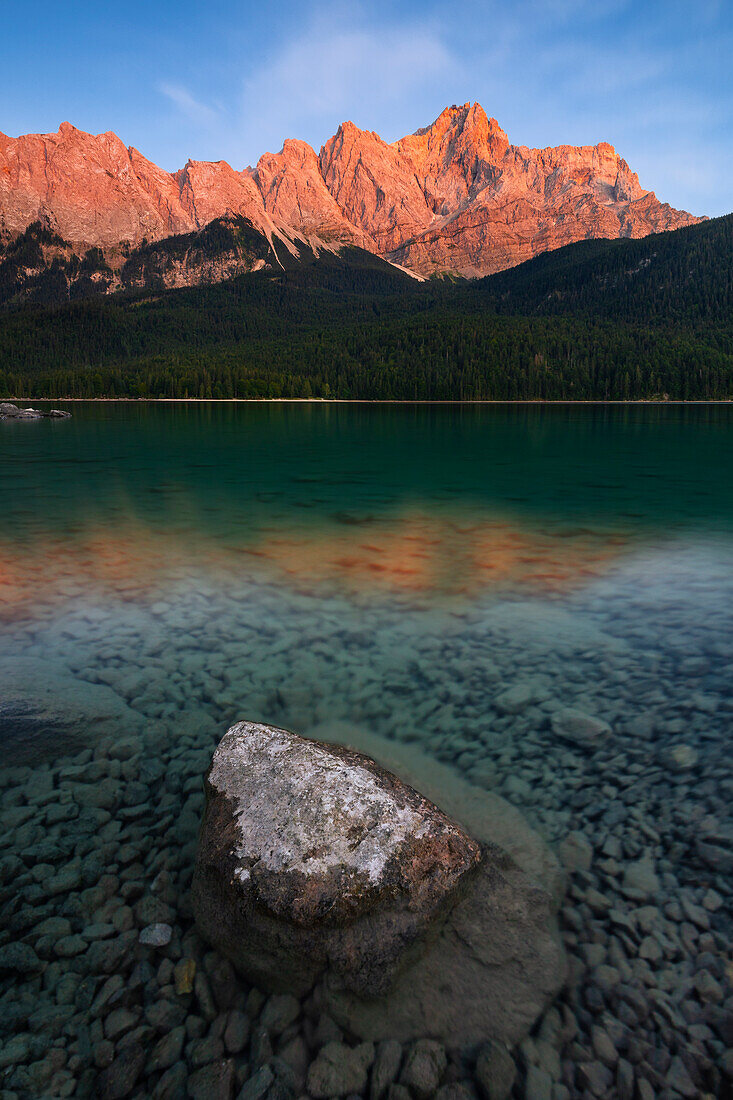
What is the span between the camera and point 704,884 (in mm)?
5738

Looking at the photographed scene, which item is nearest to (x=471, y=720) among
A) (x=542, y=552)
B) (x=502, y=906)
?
(x=502, y=906)

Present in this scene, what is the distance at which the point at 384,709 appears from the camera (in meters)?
9.37

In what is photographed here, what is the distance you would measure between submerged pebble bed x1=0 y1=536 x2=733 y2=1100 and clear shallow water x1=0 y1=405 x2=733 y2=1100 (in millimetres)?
30

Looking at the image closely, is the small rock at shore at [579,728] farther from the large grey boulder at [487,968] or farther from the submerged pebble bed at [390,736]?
the large grey boulder at [487,968]

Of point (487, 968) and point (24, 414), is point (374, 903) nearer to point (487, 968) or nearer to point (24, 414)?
point (487, 968)

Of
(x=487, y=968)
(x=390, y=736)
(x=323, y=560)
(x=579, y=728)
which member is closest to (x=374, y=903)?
(x=487, y=968)

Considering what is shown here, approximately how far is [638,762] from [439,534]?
15305 millimetres

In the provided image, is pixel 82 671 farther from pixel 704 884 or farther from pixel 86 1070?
pixel 704 884

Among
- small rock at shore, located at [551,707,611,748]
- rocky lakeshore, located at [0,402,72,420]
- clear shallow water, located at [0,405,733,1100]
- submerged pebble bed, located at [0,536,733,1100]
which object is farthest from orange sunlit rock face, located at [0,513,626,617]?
rocky lakeshore, located at [0,402,72,420]

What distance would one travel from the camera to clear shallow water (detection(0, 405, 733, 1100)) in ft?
15.3

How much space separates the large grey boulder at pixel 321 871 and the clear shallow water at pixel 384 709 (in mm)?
612

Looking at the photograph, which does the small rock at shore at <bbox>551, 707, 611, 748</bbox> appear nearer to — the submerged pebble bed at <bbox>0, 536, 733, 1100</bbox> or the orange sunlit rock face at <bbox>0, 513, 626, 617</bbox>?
the submerged pebble bed at <bbox>0, 536, 733, 1100</bbox>

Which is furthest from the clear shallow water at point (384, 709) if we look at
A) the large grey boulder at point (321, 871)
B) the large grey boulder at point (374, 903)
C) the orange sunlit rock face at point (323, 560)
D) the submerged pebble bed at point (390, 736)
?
the large grey boulder at point (321, 871)

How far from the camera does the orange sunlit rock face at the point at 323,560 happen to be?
15734 mm
